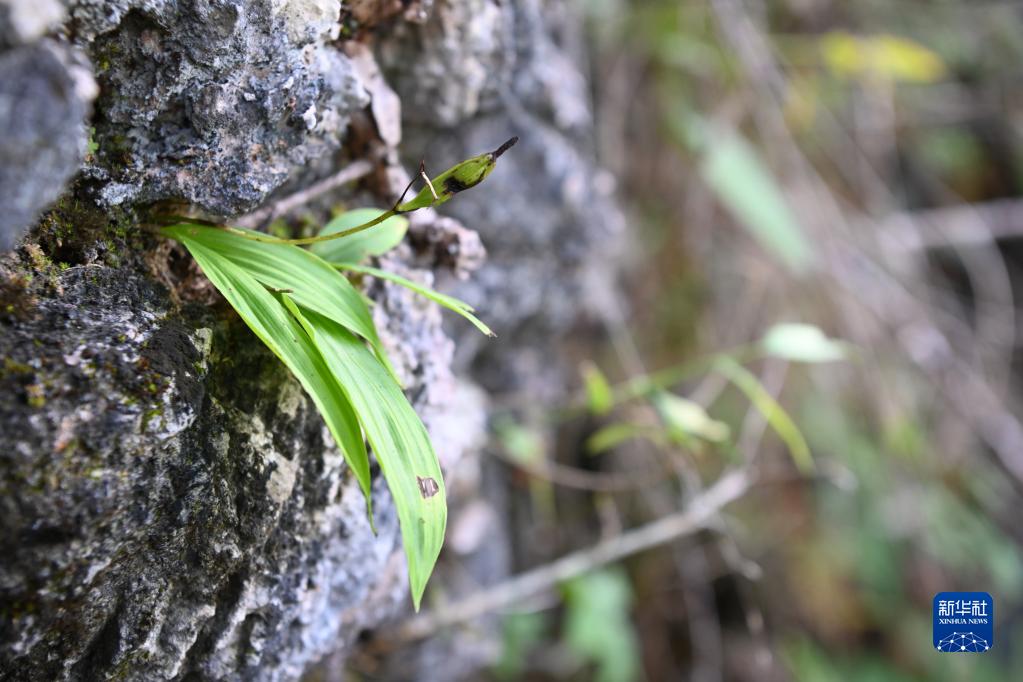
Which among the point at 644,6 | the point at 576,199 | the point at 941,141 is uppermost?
the point at 644,6

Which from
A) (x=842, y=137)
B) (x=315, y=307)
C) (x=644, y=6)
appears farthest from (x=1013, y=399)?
(x=315, y=307)

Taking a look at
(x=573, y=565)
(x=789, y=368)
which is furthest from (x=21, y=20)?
(x=789, y=368)

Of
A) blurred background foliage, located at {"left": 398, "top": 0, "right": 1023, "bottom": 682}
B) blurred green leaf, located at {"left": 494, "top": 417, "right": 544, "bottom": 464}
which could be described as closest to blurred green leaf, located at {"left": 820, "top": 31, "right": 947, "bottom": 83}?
blurred background foliage, located at {"left": 398, "top": 0, "right": 1023, "bottom": 682}

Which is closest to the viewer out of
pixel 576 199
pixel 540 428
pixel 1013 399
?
pixel 576 199

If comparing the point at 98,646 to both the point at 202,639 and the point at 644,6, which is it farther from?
the point at 644,6

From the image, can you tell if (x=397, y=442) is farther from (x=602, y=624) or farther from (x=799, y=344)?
(x=602, y=624)

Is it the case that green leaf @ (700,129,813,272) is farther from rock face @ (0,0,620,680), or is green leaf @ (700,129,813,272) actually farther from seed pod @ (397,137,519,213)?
seed pod @ (397,137,519,213)

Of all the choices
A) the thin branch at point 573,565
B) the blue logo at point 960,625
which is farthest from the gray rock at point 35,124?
the blue logo at point 960,625
